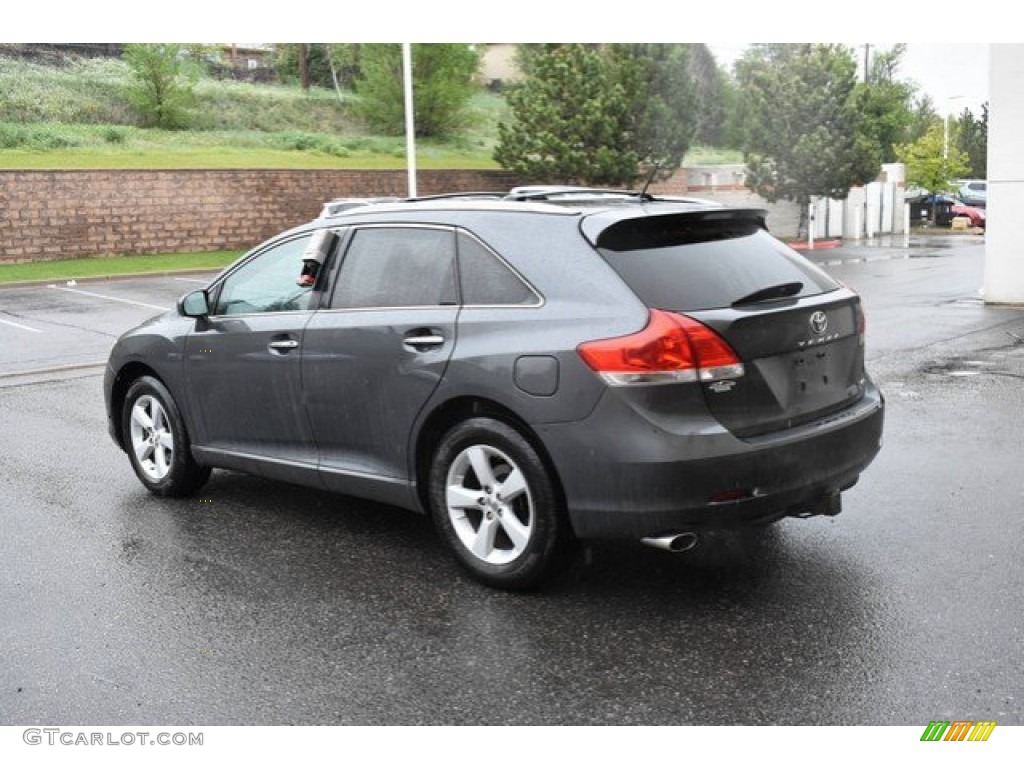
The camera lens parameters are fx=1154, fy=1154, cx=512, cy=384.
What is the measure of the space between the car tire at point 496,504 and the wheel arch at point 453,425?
0.03 metres

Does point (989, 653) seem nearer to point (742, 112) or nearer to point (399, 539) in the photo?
point (399, 539)

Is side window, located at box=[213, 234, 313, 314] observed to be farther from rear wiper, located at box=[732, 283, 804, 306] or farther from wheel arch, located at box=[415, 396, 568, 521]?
rear wiper, located at box=[732, 283, 804, 306]

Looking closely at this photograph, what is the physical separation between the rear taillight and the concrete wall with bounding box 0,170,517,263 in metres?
26.4

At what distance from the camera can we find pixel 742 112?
39.6 meters

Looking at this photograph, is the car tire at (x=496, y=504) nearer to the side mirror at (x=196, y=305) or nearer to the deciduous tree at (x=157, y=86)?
the side mirror at (x=196, y=305)

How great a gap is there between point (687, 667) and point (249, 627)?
1712 millimetres

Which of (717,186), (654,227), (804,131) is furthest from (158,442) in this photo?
(717,186)

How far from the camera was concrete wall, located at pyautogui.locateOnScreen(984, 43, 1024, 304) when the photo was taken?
14984mm

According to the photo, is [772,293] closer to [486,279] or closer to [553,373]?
[553,373]

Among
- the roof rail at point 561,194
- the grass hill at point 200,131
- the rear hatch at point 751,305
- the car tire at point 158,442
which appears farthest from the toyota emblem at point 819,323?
the grass hill at point 200,131

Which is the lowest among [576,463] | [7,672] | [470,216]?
[7,672]

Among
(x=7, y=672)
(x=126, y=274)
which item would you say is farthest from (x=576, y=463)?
(x=126, y=274)

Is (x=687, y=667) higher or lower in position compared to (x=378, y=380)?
lower
